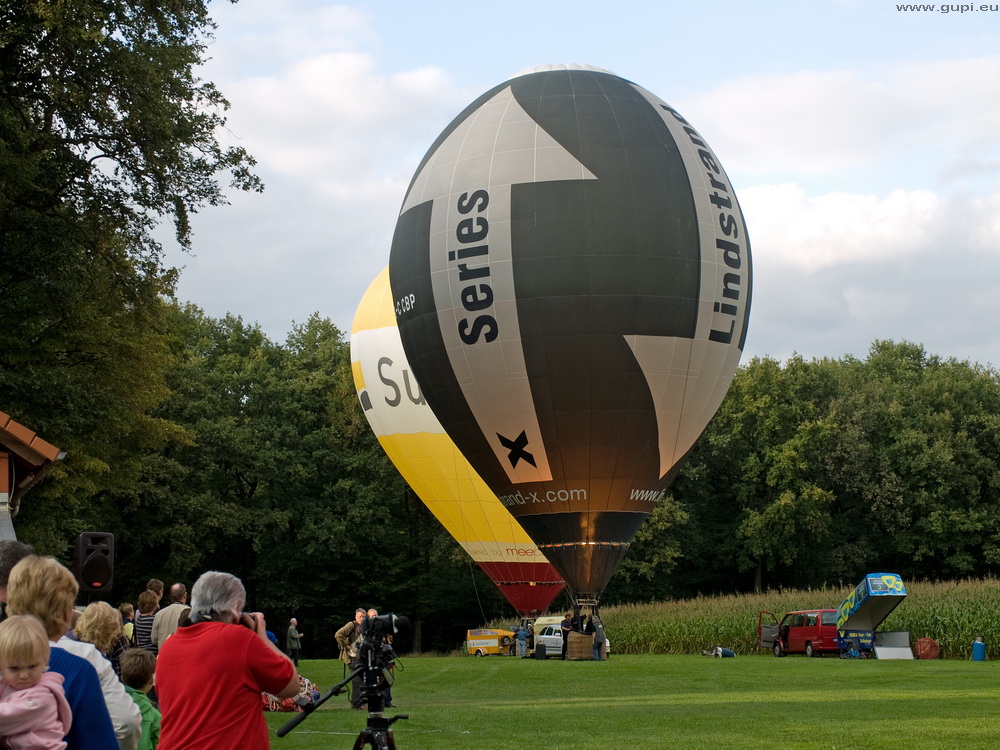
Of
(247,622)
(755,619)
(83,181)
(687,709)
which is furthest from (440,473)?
(247,622)

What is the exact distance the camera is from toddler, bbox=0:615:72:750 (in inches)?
144

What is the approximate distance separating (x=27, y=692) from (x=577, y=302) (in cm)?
2212

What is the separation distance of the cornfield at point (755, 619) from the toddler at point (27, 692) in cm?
2902

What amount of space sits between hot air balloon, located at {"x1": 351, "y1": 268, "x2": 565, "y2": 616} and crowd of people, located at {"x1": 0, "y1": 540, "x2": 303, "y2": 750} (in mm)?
30327

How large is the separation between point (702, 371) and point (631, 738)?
49.0ft

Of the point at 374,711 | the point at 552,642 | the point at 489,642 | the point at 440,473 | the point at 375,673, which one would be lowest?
the point at 489,642

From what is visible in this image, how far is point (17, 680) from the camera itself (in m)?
3.70

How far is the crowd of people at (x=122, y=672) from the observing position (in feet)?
12.2

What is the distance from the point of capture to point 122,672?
624 cm

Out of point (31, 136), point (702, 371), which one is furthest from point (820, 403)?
point (31, 136)

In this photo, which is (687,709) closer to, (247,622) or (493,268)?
(247,622)

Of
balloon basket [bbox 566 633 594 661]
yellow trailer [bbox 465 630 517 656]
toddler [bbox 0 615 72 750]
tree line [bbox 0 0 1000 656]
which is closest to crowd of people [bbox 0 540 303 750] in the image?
toddler [bbox 0 615 72 750]

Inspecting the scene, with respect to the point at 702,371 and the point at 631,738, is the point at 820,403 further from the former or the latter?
the point at 631,738

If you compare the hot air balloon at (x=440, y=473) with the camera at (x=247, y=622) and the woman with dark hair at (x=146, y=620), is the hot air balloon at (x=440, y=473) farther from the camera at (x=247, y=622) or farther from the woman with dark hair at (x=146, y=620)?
the camera at (x=247, y=622)
